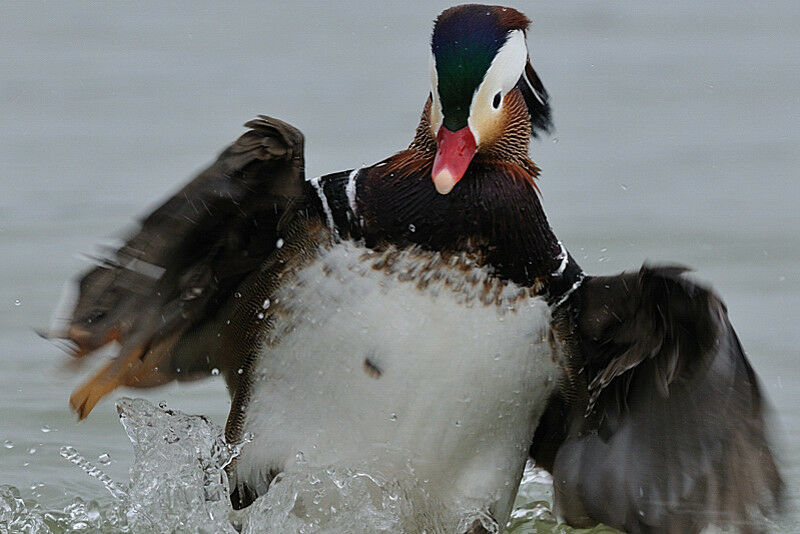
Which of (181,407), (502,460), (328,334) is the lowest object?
(181,407)

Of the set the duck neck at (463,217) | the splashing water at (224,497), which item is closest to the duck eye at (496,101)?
the duck neck at (463,217)

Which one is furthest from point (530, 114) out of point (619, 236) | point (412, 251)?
point (619, 236)

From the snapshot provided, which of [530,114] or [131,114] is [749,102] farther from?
[530,114]

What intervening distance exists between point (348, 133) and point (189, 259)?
4226 millimetres

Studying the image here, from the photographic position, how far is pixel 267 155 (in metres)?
3.99

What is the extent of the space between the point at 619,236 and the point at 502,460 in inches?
131

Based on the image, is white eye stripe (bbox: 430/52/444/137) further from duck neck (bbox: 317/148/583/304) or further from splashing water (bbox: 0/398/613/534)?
splashing water (bbox: 0/398/613/534)

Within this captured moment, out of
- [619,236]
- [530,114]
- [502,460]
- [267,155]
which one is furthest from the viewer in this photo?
[619,236]

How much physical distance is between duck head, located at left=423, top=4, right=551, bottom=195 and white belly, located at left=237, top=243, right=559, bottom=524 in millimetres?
299

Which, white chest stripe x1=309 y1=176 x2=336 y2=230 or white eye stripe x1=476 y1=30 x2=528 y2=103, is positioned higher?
white eye stripe x1=476 y1=30 x2=528 y2=103

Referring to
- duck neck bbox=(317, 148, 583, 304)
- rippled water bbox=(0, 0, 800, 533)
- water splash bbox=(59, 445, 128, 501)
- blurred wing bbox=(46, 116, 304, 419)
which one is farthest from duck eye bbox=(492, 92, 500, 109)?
water splash bbox=(59, 445, 128, 501)

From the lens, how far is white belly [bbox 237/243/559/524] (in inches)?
167

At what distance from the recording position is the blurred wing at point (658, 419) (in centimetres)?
416

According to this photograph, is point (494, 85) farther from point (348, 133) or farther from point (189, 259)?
point (348, 133)
